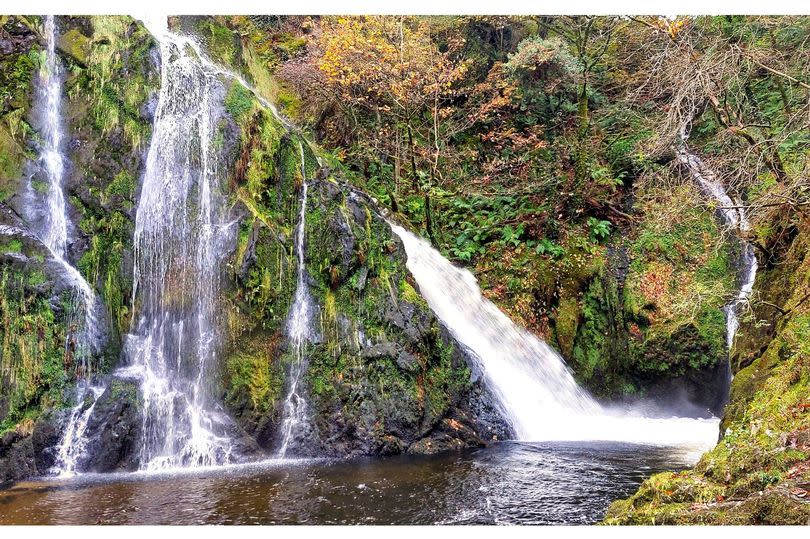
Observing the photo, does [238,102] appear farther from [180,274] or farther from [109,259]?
[109,259]

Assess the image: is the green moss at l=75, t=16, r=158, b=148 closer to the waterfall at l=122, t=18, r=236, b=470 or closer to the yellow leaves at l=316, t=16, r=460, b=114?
the waterfall at l=122, t=18, r=236, b=470

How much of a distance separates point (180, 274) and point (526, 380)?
5411mm

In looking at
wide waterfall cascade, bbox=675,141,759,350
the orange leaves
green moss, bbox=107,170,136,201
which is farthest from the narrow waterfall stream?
wide waterfall cascade, bbox=675,141,759,350

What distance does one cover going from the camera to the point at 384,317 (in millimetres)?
8602

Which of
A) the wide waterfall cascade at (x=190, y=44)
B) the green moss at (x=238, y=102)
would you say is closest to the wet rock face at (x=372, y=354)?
the green moss at (x=238, y=102)

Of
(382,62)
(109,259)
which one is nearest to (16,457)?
(109,259)

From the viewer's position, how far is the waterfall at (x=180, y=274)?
7812mm

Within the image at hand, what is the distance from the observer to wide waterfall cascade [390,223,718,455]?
27.5 feet

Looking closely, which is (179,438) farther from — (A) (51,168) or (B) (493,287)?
(B) (493,287)

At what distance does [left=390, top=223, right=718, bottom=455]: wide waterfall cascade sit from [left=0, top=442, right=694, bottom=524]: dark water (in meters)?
0.95

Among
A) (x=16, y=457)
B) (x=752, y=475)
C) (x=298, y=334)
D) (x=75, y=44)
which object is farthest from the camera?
(x=75, y=44)

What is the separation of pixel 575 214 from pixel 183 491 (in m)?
9.00

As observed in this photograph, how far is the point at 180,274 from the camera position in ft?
28.1
